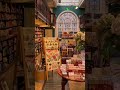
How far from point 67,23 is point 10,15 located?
13176 millimetres

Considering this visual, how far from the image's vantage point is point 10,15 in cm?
439

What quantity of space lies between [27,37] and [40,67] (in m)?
5.58

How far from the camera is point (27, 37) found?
346 cm

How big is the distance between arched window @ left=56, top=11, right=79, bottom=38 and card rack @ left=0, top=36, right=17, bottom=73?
1301 cm

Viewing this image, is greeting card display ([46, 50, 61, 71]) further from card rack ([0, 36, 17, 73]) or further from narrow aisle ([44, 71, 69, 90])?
card rack ([0, 36, 17, 73])

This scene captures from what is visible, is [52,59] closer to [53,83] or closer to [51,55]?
[51,55]

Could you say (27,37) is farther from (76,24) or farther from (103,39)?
(76,24)

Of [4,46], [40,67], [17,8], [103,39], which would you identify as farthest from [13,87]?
[40,67]

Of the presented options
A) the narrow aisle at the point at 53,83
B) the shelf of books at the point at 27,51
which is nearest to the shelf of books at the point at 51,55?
the narrow aisle at the point at 53,83

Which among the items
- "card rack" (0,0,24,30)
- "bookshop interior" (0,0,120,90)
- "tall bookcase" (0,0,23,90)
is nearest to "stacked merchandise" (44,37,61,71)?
"bookshop interior" (0,0,120,90)

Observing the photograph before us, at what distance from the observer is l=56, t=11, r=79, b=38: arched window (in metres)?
17.3

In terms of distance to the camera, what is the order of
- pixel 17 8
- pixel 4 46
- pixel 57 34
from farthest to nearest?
1. pixel 57 34
2. pixel 17 8
3. pixel 4 46

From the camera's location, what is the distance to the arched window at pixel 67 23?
17.3m

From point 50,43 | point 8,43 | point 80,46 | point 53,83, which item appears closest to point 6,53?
point 8,43
